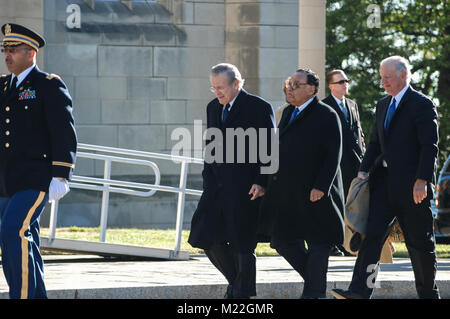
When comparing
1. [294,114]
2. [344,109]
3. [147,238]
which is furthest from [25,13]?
[294,114]

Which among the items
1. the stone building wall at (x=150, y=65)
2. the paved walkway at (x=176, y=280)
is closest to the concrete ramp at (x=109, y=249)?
the paved walkway at (x=176, y=280)

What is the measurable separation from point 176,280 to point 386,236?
1799 mm

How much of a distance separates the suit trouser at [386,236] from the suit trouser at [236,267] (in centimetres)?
70

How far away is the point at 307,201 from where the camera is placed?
322 inches

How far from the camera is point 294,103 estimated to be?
8359mm

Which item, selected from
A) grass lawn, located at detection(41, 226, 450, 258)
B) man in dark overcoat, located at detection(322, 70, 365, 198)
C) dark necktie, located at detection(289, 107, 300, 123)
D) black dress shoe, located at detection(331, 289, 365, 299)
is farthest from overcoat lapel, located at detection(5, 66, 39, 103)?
grass lawn, located at detection(41, 226, 450, 258)

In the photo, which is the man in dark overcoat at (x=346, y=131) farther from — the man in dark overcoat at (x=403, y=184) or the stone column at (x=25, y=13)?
the stone column at (x=25, y=13)

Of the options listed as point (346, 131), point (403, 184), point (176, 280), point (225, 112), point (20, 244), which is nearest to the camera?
point (20, 244)

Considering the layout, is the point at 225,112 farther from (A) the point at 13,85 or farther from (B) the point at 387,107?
(A) the point at 13,85

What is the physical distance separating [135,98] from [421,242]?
30.8ft

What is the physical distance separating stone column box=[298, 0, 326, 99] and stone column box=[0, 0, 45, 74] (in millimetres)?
4112

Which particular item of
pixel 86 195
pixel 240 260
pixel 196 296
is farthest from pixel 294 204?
pixel 86 195

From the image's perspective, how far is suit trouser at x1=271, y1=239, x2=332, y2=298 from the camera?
26.7 ft

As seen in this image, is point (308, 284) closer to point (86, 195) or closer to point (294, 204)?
point (294, 204)
